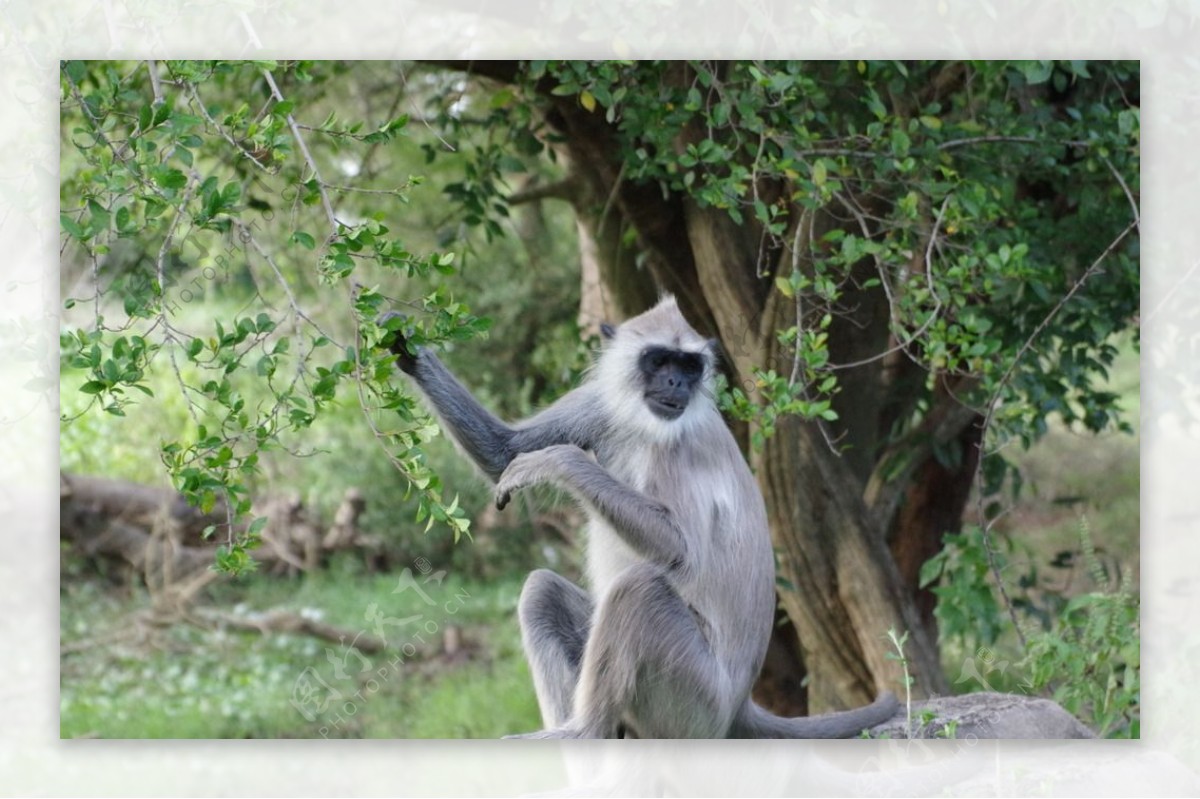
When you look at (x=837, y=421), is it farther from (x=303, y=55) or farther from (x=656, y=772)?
(x=303, y=55)

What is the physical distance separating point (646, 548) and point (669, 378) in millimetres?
457

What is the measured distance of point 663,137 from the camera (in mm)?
4723

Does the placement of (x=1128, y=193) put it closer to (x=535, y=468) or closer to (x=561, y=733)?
(x=535, y=468)

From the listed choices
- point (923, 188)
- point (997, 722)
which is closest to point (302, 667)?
point (997, 722)

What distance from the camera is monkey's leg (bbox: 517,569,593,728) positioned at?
13.5 feet

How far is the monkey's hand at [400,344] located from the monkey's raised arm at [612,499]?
42 cm

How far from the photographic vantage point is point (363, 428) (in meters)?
7.64

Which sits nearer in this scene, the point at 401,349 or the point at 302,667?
the point at 401,349

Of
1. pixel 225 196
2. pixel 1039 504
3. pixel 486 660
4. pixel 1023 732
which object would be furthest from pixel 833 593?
pixel 225 196

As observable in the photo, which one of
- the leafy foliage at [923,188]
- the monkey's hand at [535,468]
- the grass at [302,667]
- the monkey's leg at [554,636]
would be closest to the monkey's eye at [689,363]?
the leafy foliage at [923,188]

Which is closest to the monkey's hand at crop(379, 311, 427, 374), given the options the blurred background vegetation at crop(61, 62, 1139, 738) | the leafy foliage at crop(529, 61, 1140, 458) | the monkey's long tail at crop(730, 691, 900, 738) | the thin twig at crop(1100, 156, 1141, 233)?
the blurred background vegetation at crop(61, 62, 1139, 738)

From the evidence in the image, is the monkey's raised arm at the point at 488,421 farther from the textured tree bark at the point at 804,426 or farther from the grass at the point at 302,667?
the grass at the point at 302,667

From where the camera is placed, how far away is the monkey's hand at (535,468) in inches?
147

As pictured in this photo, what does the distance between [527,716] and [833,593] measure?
5.29 ft
